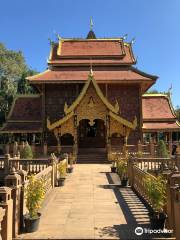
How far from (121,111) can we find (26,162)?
1154 cm

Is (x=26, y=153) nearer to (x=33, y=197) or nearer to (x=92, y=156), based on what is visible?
(x=92, y=156)

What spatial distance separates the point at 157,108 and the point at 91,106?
23.4 ft

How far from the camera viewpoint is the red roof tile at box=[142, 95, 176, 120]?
85.9ft

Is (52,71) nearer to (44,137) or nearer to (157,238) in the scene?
(44,137)

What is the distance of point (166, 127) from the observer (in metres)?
25.0

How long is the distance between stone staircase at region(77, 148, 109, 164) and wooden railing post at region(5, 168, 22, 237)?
49.4 ft

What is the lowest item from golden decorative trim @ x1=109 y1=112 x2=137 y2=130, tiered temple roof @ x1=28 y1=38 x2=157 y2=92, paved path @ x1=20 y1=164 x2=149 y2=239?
paved path @ x1=20 y1=164 x2=149 y2=239

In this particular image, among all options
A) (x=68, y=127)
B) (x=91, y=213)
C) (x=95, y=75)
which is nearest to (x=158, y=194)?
(x=91, y=213)

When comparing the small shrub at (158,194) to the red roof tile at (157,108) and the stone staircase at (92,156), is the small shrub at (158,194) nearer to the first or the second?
the stone staircase at (92,156)

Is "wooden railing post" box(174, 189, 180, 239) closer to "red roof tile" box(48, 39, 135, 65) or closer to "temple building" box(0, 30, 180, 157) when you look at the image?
"temple building" box(0, 30, 180, 157)

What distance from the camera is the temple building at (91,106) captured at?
22.8m

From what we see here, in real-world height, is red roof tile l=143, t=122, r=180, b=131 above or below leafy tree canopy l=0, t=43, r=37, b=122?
below

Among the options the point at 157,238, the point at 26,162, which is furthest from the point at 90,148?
the point at 157,238

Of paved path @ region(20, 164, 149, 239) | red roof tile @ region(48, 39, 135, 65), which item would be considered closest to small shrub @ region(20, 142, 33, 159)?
paved path @ region(20, 164, 149, 239)
